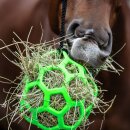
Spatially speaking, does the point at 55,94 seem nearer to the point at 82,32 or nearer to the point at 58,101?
the point at 58,101

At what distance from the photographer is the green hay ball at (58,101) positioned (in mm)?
2352

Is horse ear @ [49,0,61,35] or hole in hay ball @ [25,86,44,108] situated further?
horse ear @ [49,0,61,35]

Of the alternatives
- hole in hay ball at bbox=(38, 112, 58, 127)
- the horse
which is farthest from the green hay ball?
the horse

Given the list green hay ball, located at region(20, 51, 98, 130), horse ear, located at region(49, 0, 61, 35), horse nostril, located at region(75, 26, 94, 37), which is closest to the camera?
green hay ball, located at region(20, 51, 98, 130)

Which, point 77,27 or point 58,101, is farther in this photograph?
point 77,27

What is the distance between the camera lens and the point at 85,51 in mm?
2426

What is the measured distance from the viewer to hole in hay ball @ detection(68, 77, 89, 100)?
2357 mm

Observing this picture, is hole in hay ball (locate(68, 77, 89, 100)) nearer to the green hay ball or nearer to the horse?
the green hay ball

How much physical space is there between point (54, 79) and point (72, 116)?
159mm

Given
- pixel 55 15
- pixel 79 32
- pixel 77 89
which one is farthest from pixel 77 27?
pixel 55 15

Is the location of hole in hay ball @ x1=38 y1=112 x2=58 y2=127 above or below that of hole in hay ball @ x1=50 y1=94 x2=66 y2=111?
below

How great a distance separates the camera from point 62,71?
240 centimetres

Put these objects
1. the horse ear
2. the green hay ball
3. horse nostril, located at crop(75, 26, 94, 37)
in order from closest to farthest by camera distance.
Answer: the green hay ball, horse nostril, located at crop(75, 26, 94, 37), the horse ear

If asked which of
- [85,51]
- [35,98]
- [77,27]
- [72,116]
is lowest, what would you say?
[72,116]
